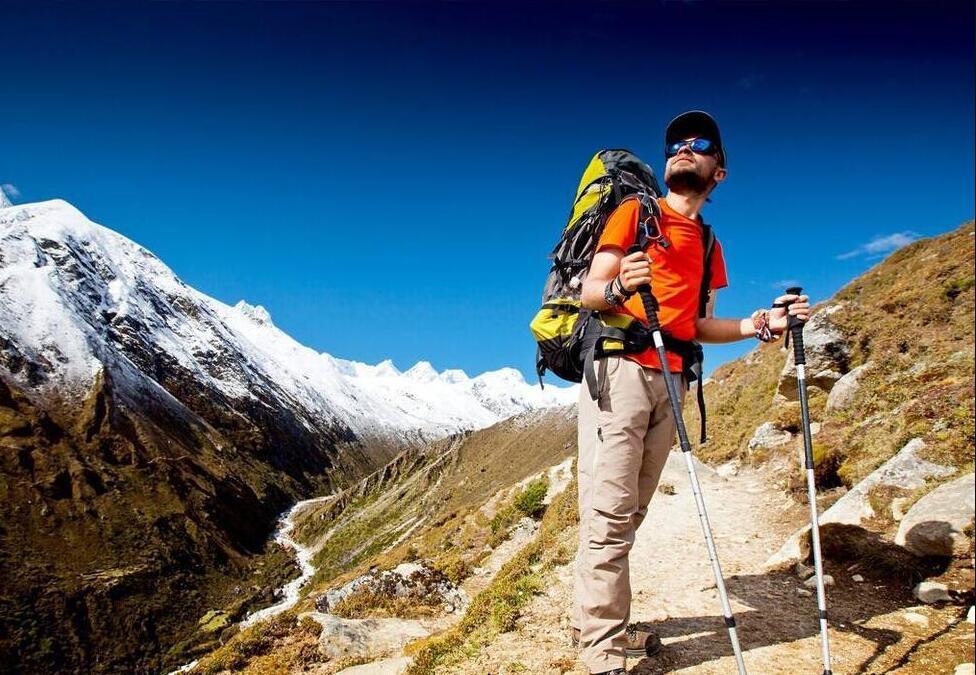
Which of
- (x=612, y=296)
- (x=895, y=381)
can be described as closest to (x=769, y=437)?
(x=895, y=381)

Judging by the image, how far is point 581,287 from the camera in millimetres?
5180

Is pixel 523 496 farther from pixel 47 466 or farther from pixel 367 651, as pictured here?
pixel 47 466

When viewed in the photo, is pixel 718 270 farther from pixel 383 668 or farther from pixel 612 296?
pixel 383 668

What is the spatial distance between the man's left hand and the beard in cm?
131

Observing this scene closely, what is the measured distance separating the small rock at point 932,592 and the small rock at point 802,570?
1231 mm

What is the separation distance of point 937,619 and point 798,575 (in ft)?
6.21

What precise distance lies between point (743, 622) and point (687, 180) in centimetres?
513

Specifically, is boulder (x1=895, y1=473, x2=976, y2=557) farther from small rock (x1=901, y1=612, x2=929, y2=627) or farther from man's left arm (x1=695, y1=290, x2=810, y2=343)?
man's left arm (x1=695, y1=290, x2=810, y2=343)

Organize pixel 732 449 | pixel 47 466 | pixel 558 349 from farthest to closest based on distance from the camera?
pixel 47 466, pixel 732 449, pixel 558 349

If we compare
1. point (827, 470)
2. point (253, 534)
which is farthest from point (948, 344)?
point (253, 534)

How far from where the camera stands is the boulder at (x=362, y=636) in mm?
7902

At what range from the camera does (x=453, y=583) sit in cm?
1127

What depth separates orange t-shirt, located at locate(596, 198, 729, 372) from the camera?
473 centimetres

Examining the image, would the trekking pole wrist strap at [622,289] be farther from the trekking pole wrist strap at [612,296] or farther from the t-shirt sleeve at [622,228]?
the t-shirt sleeve at [622,228]
